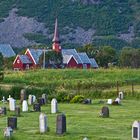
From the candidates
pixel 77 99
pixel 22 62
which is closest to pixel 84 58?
pixel 22 62

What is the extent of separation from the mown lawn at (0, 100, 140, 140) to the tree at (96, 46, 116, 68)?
91634 millimetres

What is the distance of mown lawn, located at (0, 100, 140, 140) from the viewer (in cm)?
2578

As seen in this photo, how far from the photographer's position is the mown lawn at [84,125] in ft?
84.6

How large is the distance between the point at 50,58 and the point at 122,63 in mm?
17381

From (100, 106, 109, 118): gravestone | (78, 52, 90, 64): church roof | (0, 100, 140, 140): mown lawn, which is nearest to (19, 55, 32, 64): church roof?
(78, 52, 90, 64): church roof

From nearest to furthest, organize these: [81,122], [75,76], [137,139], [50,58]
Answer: [137,139] → [81,122] → [75,76] → [50,58]

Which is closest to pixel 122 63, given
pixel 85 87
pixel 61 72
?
pixel 61 72

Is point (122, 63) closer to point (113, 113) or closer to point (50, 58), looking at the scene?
point (50, 58)

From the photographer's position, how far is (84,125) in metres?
29.3

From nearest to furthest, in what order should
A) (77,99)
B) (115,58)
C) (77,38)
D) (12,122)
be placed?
(12,122), (77,99), (115,58), (77,38)

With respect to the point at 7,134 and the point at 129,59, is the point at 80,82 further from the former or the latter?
the point at 129,59

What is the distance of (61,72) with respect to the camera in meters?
79.3

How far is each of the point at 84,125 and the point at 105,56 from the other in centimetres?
10303

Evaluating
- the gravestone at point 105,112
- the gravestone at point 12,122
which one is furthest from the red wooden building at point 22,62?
the gravestone at point 12,122
